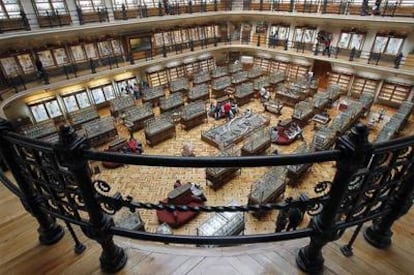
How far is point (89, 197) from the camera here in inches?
57.8

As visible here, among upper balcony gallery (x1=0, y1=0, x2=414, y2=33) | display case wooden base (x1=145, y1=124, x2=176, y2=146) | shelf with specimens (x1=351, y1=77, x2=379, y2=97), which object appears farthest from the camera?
shelf with specimens (x1=351, y1=77, x2=379, y2=97)

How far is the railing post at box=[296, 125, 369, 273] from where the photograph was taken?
1.19 metres

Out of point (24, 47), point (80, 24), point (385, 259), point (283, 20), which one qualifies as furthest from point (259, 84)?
point (385, 259)

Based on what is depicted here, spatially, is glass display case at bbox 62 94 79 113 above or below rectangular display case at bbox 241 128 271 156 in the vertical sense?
above

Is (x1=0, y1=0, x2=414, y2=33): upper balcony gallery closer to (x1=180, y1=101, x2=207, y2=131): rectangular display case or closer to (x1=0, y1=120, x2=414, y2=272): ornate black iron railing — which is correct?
(x1=180, y1=101, x2=207, y2=131): rectangular display case

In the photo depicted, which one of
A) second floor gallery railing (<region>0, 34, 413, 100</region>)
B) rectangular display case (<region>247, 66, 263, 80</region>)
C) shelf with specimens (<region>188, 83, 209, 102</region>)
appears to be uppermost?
second floor gallery railing (<region>0, 34, 413, 100</region>)

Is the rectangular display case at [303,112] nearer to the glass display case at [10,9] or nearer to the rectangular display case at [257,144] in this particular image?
the rectangular display case at [257,144]

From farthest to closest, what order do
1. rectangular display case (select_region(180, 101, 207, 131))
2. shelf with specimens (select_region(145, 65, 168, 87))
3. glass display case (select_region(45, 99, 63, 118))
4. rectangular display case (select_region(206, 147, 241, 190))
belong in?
1. shelf with specimens (select_region(145, 65, 168, 87))
2. glass display case (select_region(45, 99, 63, 118))
3. rectangular display case (select_region(180, 101, 207, 131))
4. rectangular display case (select_region(206, 147, 241, 190))

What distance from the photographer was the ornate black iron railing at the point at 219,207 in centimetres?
124

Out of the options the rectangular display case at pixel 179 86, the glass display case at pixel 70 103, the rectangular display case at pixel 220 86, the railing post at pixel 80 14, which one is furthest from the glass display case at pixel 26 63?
the rectangular display case at pixel 220 86

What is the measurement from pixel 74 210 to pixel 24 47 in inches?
514

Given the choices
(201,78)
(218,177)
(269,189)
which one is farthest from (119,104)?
(269,189)

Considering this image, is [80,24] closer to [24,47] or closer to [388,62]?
[24,47]

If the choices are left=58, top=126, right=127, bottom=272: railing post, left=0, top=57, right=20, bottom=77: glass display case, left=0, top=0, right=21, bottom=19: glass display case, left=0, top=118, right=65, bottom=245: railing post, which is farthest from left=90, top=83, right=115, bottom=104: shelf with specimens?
left=58, top=126, right=127, bottom=272: railing post
